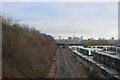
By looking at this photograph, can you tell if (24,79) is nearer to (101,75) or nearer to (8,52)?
(8,52)

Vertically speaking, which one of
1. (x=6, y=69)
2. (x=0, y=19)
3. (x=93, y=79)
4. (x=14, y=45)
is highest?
(x=0, y=19)

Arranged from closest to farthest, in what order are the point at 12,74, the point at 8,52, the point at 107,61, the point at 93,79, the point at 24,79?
the point at 12,74 < the point at 24,79 < the point at 8,52 < the point at 93,79 < the point at 107,61

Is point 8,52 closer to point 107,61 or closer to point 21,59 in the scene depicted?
point 21,59

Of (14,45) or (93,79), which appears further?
(93,79)

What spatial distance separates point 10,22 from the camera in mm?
28594

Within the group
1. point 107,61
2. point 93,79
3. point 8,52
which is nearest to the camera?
point 8,52

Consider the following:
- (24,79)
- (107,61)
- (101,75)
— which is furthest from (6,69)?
(107,61)

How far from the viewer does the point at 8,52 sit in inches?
906

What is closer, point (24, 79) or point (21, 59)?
point (24, 79)

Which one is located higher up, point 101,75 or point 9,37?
point 9,37

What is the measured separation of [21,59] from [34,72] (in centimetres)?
170

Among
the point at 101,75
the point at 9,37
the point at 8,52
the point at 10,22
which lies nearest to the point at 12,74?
the point at 8,52

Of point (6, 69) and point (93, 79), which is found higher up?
point (6, 69)

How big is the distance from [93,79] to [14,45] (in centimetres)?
911
